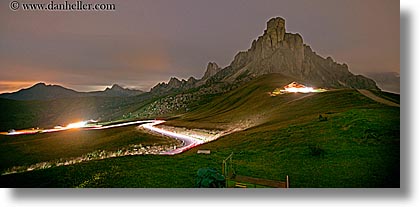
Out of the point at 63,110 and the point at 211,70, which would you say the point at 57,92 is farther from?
the point at 211,70

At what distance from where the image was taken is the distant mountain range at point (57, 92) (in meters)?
7.25

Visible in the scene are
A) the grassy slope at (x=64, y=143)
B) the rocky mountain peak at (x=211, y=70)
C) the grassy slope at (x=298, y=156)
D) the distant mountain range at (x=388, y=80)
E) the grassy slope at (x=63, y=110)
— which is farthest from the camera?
the rocky mountain peak at (x=211, y=70)

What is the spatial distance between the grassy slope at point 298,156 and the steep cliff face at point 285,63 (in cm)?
28

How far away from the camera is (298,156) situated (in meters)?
6.79

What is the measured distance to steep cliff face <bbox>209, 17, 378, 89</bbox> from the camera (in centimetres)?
720

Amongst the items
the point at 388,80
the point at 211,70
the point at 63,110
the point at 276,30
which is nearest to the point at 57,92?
the point at 63,110

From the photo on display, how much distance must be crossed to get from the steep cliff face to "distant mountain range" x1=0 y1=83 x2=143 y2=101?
5.68ft

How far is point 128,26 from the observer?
294 inches

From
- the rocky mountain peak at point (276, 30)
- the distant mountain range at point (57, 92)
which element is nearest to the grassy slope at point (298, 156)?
the rocky mountain peak at point (276, 30)

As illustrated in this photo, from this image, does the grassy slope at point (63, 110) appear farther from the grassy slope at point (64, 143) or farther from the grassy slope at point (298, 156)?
the grassy slope at point (298, 156)

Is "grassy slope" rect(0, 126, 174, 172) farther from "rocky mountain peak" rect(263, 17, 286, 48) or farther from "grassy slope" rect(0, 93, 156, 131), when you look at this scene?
"rocky mountain peak" rect(263, 17, 286, 48)

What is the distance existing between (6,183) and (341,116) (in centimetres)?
592

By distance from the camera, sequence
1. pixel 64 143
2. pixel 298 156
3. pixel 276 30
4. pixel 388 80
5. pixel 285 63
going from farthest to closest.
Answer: pixel 285 63 → pixel 276 30 → pixel 64 143 → pixel 388 80 → pixel 298 156

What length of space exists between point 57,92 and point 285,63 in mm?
4215
